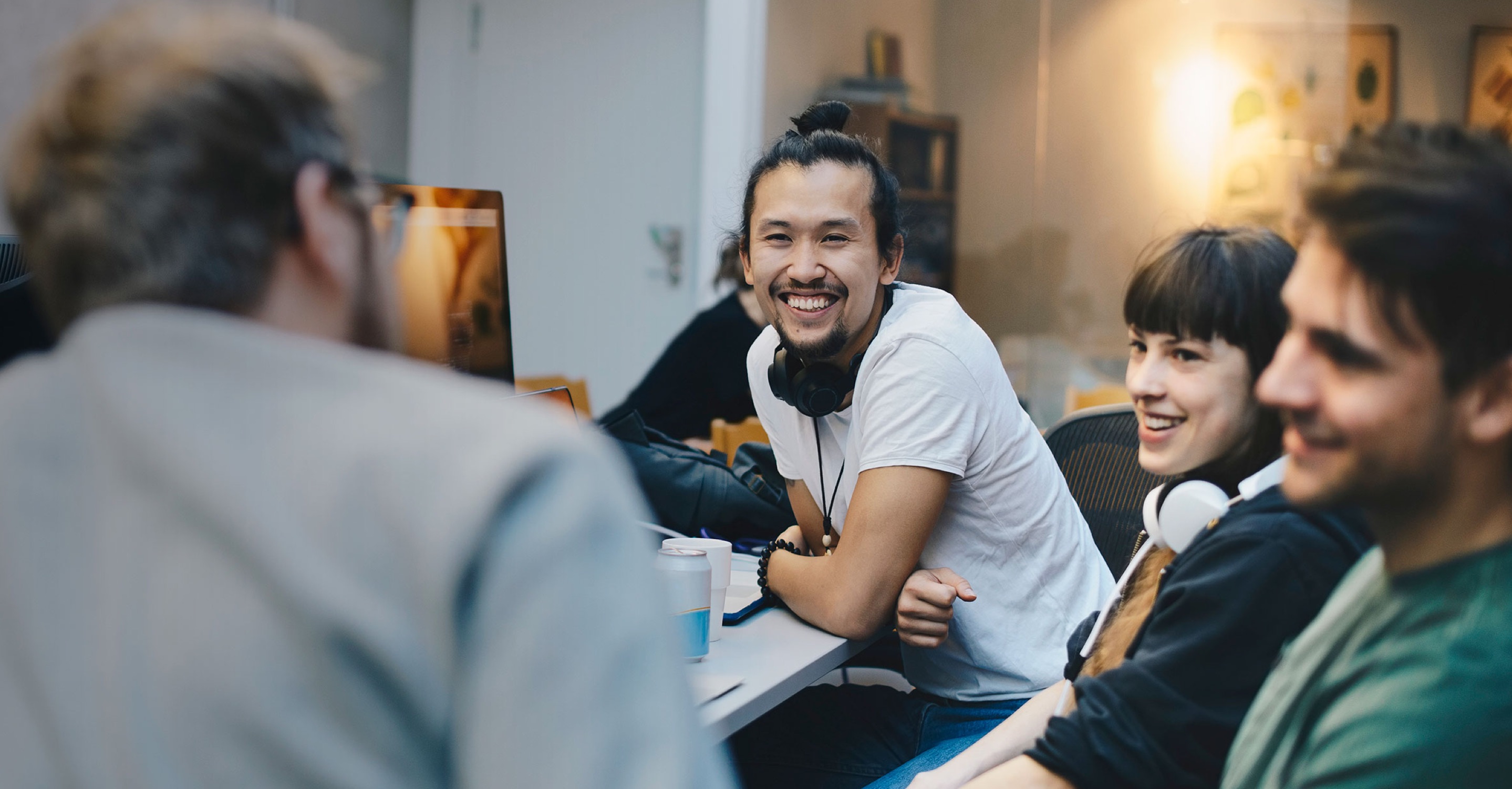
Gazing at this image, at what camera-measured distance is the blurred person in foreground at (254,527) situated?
0.54 m

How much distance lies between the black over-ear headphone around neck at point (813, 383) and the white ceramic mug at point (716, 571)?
34 cm

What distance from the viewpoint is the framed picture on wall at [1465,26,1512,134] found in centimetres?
318

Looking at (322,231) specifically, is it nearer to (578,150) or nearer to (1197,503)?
(1197,503)

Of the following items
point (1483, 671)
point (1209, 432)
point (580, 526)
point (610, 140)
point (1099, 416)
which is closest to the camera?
point (580, 526)

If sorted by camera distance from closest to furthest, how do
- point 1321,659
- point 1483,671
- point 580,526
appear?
point 580,526 < point 1483,671 < point 1321,659

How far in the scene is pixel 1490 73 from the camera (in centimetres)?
321

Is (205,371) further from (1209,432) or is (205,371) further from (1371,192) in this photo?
(1209,432)

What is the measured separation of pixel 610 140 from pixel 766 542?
2.92 metres

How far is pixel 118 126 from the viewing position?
623 mm

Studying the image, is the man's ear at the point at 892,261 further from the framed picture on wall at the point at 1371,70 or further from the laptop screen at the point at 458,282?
the framed picture on wall at the point at 1371,70

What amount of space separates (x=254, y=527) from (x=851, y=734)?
1.35 metres

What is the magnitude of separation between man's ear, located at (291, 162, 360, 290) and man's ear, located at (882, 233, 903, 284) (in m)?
1.31

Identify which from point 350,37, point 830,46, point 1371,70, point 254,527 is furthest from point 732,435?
point 350,37

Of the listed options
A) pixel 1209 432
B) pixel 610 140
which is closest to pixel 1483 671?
pixel 1209 432
